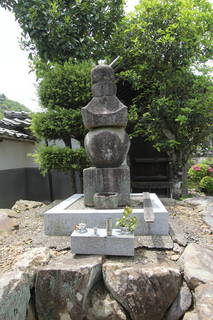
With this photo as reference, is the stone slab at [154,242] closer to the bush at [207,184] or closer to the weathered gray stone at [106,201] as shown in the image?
the weathered gray stone at [106,201]

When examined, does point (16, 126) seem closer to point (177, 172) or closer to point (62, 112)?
point (62, 112)

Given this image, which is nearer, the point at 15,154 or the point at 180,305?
the point at 180,305

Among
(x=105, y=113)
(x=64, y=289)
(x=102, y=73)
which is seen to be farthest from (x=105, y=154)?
(x=64, y=289)

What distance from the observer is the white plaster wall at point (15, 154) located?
6637 mm

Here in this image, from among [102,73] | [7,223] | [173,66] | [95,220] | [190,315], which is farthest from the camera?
[173,66]

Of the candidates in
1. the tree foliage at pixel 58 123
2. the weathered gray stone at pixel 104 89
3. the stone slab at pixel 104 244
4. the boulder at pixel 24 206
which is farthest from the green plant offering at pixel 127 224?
the boulder at pixel 24 206

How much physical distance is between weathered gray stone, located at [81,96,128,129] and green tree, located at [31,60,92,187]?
144 cm

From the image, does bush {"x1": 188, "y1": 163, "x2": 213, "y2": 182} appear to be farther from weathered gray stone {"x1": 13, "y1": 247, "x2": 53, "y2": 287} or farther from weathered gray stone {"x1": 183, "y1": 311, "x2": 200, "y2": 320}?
weathered gray stone {"x1": 13, "y1": 247, "x2": 53, "y2": 287}

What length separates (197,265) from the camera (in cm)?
233

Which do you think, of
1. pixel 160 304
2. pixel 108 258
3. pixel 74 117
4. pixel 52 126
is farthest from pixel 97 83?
pixel 160 304

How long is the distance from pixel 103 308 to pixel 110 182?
1958 millimetres

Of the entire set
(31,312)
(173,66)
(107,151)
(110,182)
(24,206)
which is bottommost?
(31,312)

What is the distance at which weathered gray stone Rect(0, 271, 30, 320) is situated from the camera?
1.88 m

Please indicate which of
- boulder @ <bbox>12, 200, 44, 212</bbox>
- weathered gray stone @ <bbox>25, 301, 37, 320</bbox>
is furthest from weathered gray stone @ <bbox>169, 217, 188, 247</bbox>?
boulder @ <bbox>12, 200, 44, 212</bbox>
